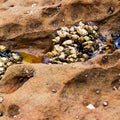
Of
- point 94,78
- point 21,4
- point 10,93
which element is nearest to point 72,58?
point 94,78

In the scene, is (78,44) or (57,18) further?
(57,18)

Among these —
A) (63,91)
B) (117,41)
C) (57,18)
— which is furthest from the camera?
(57,18)

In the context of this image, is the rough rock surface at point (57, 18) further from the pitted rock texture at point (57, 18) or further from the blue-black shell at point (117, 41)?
the blue-black shell at point (117, 41)

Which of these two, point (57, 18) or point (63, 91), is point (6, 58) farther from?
point (63, 91)

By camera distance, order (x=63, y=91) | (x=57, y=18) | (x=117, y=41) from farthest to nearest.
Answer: (x=57, y=18) < (x=117, y=41) < (x=63, y=91)

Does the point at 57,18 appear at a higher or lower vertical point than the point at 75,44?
higher

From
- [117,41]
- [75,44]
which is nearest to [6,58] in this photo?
[75,44]

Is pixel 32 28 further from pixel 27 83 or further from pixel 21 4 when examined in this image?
pixel 27 83
